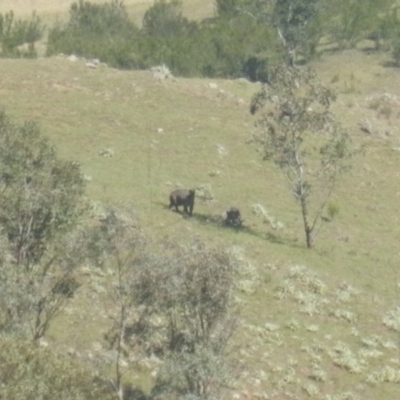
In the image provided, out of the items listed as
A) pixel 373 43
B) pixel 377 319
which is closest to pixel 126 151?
pixel 377 319

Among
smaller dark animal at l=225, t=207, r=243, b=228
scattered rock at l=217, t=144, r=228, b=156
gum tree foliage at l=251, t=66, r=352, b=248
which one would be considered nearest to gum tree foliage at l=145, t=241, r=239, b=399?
smaller dark animal at l=225, t=207, r=243, b=228

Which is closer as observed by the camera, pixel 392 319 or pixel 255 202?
pixel 392 319

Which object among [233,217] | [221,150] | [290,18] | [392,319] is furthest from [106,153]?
[290,18]

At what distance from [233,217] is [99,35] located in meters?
78.0

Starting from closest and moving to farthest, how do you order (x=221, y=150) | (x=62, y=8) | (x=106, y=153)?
1. (x=106, y=153)
2. (x=221, y=150)
3. (x=62, y=8)

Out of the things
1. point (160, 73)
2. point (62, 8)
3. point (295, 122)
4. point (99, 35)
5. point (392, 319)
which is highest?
point (295, 122)

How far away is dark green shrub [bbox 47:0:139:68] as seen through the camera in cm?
9294

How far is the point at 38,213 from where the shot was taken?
101 ft

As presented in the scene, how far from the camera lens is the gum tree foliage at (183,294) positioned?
89.2 ft

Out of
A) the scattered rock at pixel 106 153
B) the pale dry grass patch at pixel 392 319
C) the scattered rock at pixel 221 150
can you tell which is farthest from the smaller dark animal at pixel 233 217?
the scattered rock at pixel 221 150

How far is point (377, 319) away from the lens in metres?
40.8

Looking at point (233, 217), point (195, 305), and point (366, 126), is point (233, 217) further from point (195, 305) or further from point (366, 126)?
point (366, 126)

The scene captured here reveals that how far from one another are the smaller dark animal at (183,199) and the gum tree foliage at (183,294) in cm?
1716

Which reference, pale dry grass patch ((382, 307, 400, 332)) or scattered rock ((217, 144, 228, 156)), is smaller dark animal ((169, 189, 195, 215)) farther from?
scattered rock ((217, 144, 228, 156))
